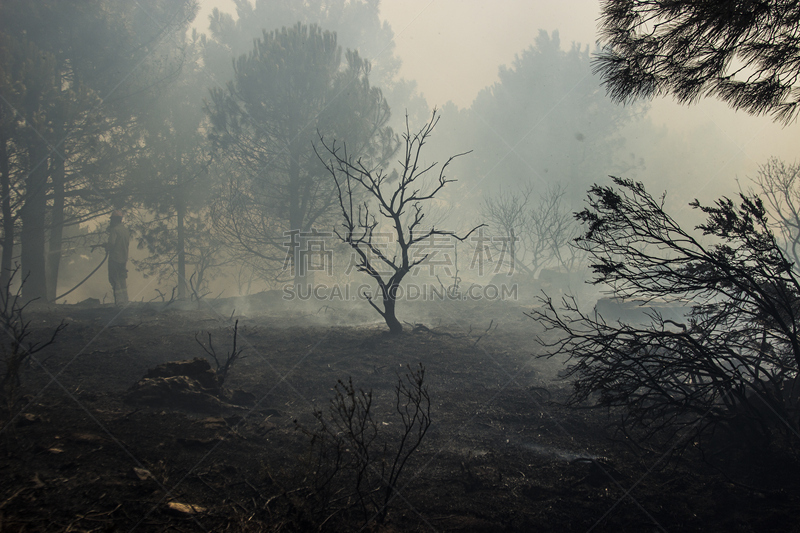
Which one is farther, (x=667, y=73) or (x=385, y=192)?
(x=385, y=192)

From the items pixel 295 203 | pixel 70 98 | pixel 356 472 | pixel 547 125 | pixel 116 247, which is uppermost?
pixel 547 125

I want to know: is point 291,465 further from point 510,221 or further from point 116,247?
point 510,221

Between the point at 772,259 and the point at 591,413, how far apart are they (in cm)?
255

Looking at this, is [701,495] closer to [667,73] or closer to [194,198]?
[667,73]

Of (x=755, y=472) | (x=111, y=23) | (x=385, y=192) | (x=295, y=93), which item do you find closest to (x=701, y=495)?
(x=755, y=472)

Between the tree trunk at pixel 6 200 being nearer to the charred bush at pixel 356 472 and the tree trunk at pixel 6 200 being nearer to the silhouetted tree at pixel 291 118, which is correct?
the silhouetted tree at pixel 291 118

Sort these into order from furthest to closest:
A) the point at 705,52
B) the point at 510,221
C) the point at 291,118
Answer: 1. the point at 510,221
2. the point at 291,118
3. the point at 705,52

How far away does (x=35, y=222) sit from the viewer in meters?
10.6

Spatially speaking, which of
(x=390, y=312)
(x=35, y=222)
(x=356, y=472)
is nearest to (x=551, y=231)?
(x=390, y=312)

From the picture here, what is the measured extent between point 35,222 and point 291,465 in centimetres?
1250

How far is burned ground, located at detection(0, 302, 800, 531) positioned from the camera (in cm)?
227

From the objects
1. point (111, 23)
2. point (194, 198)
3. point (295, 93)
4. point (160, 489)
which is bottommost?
point (160, 489)

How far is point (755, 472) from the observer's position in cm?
288

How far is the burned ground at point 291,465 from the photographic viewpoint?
227 centimetres
